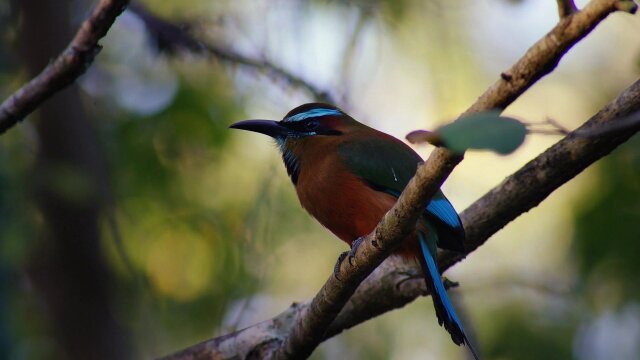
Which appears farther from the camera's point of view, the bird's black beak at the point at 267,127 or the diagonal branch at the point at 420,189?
the bird's black beak at the point at 267,127

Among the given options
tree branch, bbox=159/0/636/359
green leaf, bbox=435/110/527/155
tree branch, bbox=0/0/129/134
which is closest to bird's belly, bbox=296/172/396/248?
tree branch, bbox=159/0/636/359

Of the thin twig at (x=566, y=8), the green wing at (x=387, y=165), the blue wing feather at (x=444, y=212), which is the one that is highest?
the thin twig at (x=566, y=8)

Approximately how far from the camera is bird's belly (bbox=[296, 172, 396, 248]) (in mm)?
4371

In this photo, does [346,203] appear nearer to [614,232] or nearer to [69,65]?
[69,65]

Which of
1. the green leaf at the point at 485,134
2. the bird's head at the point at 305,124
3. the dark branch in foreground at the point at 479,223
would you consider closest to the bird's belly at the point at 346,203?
the dark branch in foreground at the point at 479,223

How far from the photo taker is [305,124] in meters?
5.05

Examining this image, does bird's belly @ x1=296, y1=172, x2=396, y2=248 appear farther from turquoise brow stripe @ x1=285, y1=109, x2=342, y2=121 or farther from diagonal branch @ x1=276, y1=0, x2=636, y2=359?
diagonal branch @ x1=276, y1=0, x2=636, y2=359

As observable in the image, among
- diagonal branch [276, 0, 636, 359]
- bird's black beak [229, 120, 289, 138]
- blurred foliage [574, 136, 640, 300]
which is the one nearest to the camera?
diagonal branch [276, 0, 636, 359]

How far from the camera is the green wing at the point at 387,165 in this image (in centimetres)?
418

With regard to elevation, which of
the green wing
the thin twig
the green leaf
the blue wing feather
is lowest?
the green wing

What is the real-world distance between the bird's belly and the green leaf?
2306 millimetres

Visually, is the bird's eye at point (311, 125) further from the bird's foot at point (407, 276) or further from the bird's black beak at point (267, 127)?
the bird's foot at point (407, 276)

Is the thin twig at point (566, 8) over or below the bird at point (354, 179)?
over

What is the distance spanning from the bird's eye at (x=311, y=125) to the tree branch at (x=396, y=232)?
1.12 m
